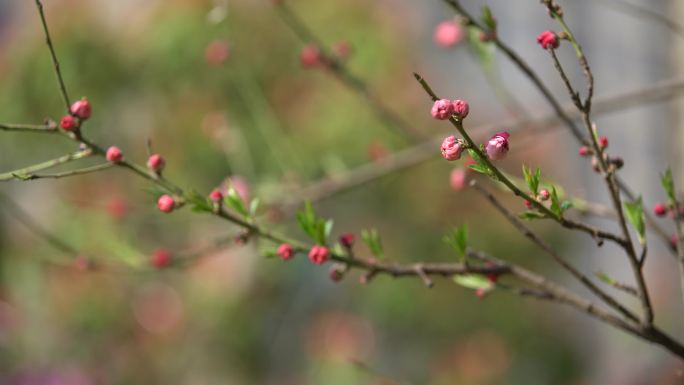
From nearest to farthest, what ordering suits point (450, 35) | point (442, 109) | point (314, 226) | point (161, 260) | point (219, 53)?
point (442, 109), point (314, 226), point (161, 260), point (450, 35), point (219, 53)

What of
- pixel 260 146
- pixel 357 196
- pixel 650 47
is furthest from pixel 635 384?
pixel 650 47

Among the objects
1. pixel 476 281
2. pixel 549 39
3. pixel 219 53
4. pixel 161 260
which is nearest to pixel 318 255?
pixel 476 281

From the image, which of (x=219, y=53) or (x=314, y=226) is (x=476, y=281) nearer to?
(x=314, y=226)

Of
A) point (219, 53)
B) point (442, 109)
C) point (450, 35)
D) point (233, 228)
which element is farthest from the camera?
point (233, 228)

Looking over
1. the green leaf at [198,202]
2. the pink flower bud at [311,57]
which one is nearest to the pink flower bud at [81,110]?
the green leaf at [198,202]

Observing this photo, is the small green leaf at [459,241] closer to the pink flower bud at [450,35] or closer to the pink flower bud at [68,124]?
the pink flower bud at [68,124]
